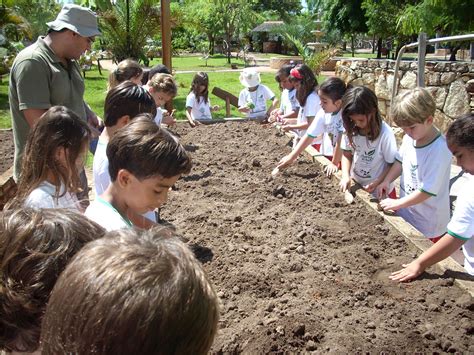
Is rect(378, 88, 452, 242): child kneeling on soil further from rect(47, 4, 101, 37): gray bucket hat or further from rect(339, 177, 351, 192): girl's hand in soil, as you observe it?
rect(47, 4, 101, 37): gray bucket hat

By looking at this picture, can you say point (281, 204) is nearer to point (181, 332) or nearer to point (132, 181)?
point (132, 181)

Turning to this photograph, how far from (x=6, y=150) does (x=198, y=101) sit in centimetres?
325

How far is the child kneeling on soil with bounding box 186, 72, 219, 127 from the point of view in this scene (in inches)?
306

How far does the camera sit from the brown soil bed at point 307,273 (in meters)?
2.30

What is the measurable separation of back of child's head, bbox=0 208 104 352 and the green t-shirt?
96.9 inches

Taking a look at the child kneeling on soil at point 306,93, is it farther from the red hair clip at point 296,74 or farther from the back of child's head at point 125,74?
the back of child's head at point 125,74

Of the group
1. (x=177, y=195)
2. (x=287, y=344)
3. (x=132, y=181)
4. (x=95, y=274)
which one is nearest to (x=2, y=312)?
(x=95, y=274)

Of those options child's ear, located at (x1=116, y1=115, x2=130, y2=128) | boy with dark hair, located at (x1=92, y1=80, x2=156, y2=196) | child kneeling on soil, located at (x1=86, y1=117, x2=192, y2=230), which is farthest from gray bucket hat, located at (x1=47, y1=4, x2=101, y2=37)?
child kneeling on soil, located at (x1=86, y1=117, x2=192, y2=230)

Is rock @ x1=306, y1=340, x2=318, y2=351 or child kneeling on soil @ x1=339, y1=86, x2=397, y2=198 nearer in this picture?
rock @ x1=306, y1=340, x2=318, y2=351

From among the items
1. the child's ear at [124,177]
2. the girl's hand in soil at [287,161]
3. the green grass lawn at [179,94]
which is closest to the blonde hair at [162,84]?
the girl's hand in soil at [287,161]

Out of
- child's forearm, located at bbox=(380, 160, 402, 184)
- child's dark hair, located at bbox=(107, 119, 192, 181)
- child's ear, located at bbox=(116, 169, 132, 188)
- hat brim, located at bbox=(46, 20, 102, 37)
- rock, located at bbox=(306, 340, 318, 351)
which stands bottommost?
rock, located at bbox=(306, 340, 318, 351)

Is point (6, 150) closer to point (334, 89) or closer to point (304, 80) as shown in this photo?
point (304, 80)

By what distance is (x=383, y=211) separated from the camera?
12.2 feet

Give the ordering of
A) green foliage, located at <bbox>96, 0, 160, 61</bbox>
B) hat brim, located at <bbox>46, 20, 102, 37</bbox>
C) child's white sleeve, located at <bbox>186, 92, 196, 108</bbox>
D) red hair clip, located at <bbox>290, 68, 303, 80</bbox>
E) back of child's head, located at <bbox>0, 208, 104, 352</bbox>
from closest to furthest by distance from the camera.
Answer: back of child's head, located at <bbox>0, 208, 104, 352</bbox>
hat brim, located at <bbox>46, 20, 102, 37</bbox>
red hair clip, located at <bbox>290, 68, 303, 80</bbox>
child's white sleeve, located at <bbox>186, 92, 196, 108</bbox>
green foliage, located at <bbox>96, 0, 160, 61</bbox>
